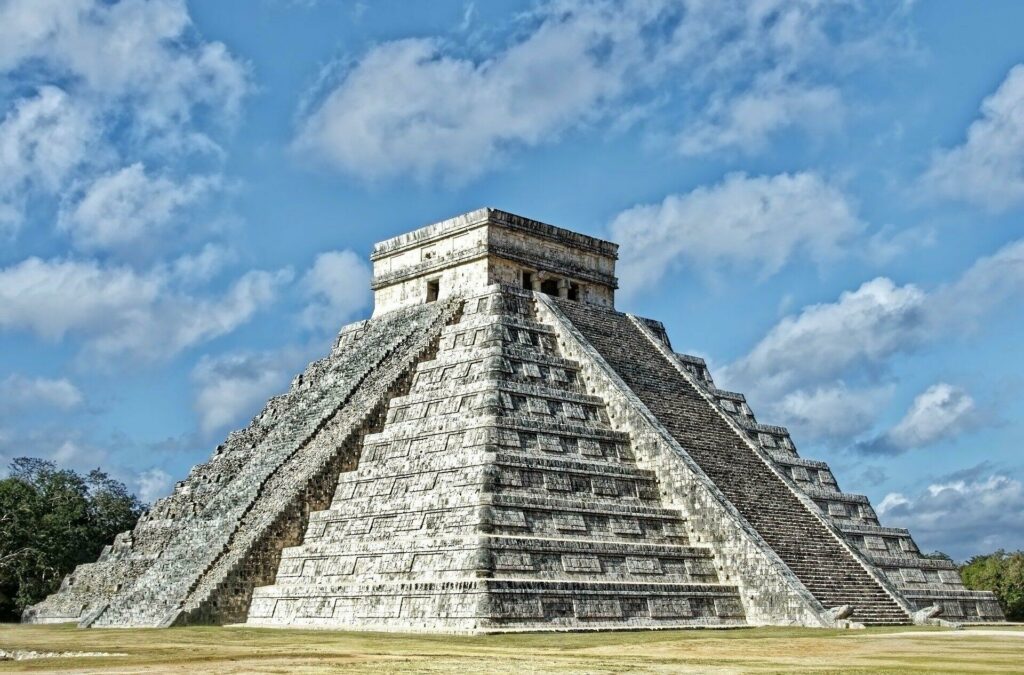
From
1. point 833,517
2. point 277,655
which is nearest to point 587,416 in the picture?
point 833,517

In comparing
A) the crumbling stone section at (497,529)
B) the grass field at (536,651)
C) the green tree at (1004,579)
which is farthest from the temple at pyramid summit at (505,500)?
the green tree at (1004,579)

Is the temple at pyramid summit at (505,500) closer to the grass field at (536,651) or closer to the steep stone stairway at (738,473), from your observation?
the steep stone stairway at (738,473)

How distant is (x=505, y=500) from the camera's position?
1753 centimetres

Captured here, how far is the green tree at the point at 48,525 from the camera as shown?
100ft

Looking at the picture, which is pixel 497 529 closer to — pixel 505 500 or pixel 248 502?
pixel 505 500

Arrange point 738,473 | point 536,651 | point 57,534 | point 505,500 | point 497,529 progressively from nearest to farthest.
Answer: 1. point 536,651
2. point 497,529
3. point 505,500
4. point 738,473
5. point 57,534

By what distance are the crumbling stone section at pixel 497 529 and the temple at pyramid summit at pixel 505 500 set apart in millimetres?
39

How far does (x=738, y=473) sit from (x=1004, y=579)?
724 inches

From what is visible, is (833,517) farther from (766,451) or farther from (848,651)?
(848,651)

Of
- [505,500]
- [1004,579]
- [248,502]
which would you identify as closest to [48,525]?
[248,502]

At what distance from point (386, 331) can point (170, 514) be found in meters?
5.77

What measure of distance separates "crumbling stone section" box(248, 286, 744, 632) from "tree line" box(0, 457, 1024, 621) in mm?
14220

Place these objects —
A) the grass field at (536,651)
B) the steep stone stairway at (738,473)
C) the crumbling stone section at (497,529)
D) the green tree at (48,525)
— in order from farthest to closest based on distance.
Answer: the green tree at (48,525), the steep stone stairway at (738,473), the crumbling stone section at (497,529), the grass field at (536,651)

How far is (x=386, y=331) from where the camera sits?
25.3 meters
